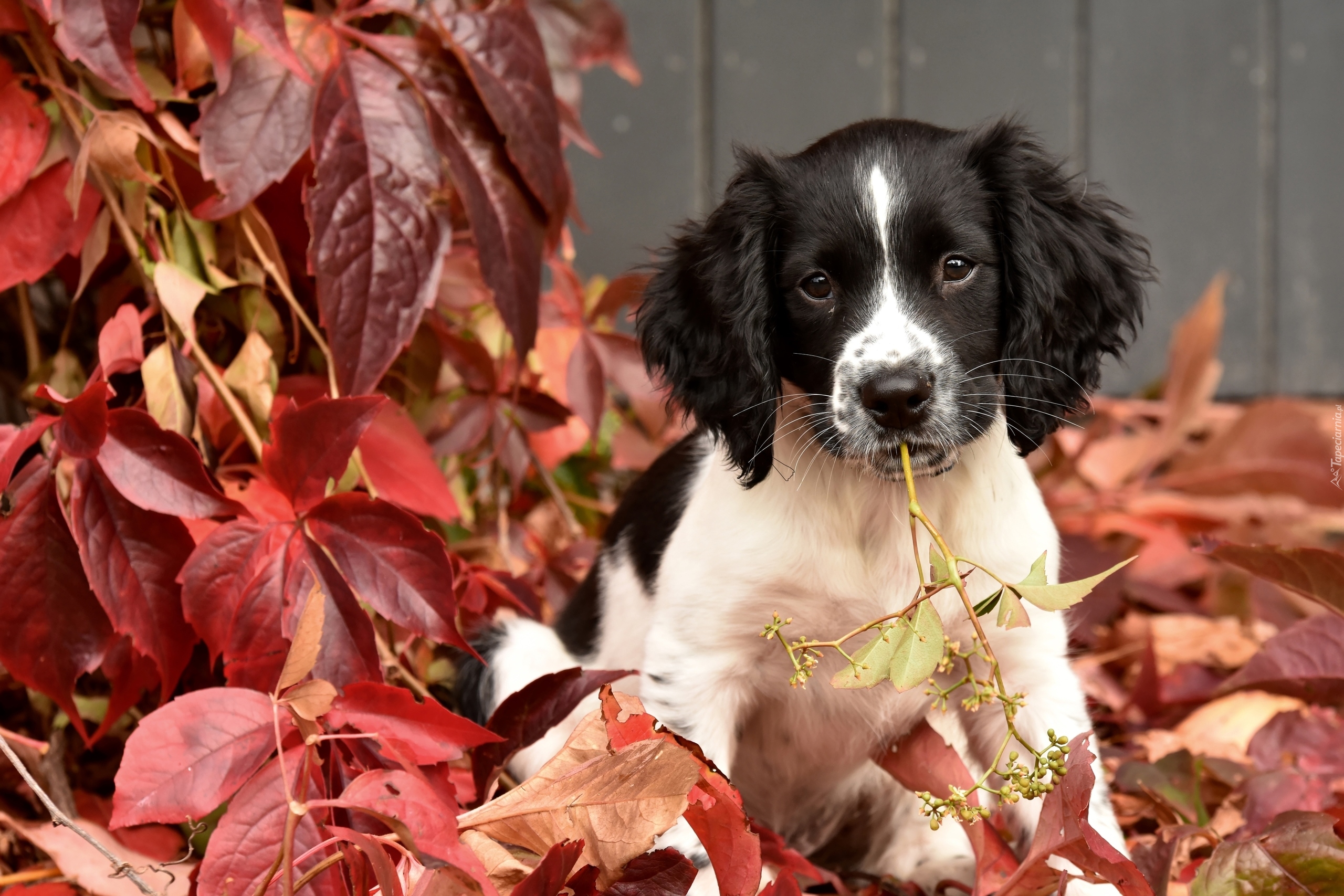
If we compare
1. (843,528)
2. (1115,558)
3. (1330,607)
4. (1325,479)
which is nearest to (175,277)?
(843,528)

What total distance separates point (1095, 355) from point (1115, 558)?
1.50 metres

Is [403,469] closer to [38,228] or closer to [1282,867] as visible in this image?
[38,228]

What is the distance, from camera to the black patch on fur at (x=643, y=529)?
2.28 metres

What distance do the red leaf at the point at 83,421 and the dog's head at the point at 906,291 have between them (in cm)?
88

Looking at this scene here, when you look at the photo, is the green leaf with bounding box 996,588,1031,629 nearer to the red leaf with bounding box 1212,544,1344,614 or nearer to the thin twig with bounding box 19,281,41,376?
the red leaf with bounding box 1212,544,1344,614

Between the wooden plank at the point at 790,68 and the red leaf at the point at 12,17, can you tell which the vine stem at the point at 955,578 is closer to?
the red leaf at the point at 12,17

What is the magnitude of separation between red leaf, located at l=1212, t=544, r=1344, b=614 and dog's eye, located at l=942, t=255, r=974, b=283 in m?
0.54

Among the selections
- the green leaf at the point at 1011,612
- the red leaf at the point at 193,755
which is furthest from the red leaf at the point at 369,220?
the green leaf at the point at 1011,612

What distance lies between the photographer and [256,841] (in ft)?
4.10

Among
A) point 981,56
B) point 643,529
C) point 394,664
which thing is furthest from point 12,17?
point 981,56

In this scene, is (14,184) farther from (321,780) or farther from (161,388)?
(321,780)

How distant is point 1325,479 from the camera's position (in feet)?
12.1

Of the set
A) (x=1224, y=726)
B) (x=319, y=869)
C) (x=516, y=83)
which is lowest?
(x=1224, y=726)

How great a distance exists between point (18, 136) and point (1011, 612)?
58.5 inches
